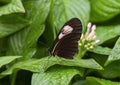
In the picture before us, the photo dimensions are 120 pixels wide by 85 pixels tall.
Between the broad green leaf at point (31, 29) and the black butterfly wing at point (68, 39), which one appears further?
the broad green leaf at point (31, 29)

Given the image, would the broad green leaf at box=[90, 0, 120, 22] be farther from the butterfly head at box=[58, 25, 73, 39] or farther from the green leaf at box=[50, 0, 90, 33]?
the butterfly head at box=[58, 25, 73, 39]

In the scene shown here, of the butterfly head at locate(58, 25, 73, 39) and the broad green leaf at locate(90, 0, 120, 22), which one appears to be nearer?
the butterfly head at locate(58, 25, 73, 39)

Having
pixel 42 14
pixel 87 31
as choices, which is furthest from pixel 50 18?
pixel 87 31

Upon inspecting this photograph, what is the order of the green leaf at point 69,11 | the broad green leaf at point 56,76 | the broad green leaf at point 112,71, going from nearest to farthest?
the broad green leaf at point 56,76, the broad green leaf at point 112,71, the green leaf at point 69,11

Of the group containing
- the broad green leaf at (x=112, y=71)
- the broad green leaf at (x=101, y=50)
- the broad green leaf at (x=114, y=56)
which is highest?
the broad green leaf at (x=114, y=56)

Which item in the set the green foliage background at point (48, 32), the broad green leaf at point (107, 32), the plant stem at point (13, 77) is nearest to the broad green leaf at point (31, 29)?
the green foliage background at point (48, 32)

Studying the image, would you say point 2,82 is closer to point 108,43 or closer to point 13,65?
point 13,65

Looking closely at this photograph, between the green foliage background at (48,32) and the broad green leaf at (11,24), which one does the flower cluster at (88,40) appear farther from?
the broad green leaf at (11,24)

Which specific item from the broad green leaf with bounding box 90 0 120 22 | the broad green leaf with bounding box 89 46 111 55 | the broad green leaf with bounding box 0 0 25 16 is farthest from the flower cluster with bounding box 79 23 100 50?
the broad green leaf with bounding box 0 0 25 16
